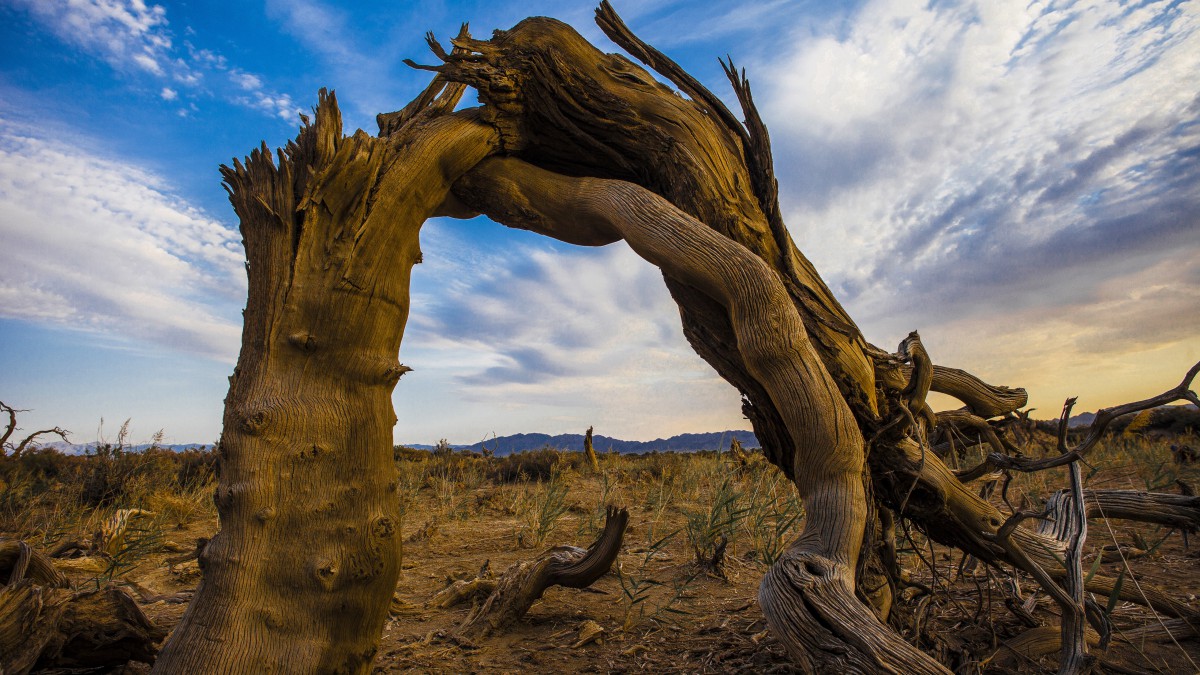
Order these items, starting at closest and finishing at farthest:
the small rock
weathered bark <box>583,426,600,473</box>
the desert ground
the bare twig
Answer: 1. the bare twig
2. the desert ground
3. the small rock
4. weathered bark <box>583,426,600,473</box>

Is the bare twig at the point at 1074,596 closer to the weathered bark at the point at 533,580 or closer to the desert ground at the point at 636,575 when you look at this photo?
the desert ground at the point at 636,575

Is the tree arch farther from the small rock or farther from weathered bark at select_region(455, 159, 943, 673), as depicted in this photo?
the small rock

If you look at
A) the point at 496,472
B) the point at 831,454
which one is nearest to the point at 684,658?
the point at 831,454

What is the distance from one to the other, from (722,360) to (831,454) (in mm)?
842

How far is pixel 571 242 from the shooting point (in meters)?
3.52

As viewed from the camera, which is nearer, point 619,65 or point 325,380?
point 325,380

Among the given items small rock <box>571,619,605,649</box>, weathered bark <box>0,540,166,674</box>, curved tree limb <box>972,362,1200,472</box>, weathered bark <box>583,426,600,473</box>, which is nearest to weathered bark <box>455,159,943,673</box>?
curved tree limb <box>972,362,1200,472</box>

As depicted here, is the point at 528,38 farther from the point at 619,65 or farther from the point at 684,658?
the point at 684,658

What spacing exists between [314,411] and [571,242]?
162cm

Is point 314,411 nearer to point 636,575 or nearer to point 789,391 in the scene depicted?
point 789,391

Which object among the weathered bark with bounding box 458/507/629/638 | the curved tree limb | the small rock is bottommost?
the small rock

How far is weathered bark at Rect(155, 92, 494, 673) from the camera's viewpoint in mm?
2396

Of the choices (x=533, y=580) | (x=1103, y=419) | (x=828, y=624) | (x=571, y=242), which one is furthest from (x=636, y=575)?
(x=1103, y=419)

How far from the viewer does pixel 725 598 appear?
3830 mm
